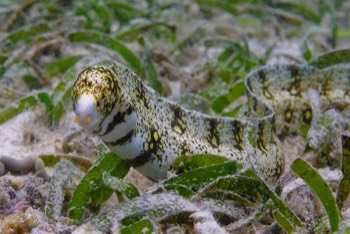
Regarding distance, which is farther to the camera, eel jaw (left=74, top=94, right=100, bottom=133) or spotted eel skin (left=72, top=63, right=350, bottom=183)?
spotted eel skin (left=72, top=63, right=350, bottom=183)

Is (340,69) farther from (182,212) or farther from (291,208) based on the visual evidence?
(182,212)

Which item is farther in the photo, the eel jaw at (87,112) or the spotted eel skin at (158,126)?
the spotted eel skin at (158,126)

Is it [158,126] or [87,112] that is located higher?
→ [87,112]

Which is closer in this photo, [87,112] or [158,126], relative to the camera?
[87,112]

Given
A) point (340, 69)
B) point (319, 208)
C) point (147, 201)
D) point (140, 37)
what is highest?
point (140, 37)

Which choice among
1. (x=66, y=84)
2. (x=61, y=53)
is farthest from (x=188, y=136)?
(x=61, y=53)
